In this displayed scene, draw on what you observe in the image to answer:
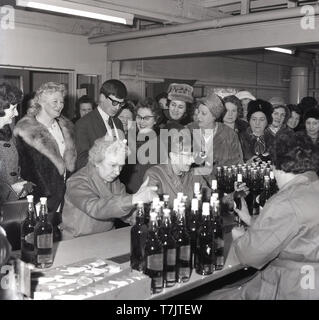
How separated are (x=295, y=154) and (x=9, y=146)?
2.01m

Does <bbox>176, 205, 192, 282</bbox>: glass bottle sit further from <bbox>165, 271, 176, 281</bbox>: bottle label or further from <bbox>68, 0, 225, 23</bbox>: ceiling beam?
<bbox>68, 0, 225, 23</bbox>: ceiling beam

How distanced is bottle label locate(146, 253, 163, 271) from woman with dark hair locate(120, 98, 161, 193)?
157 centimetres

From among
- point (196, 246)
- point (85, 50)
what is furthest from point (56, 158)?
point (85, 50)

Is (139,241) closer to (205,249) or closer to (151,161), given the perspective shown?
(205,249)

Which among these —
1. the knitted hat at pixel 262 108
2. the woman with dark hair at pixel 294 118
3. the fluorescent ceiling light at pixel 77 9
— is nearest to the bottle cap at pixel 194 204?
the knitted hat at pixel 262 108

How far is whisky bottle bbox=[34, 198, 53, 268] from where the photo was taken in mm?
1936

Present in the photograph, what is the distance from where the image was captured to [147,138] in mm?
3354

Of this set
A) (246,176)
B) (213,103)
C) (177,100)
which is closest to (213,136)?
(213,103)

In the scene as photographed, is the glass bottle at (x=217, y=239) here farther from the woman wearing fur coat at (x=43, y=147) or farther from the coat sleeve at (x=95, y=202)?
the woman wearing fur coat at (x=43, y=147)

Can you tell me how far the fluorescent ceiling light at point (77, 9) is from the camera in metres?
3.78

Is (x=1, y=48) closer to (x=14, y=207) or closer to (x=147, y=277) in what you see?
(x=14, y=207)

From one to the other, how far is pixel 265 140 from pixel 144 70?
3.74m

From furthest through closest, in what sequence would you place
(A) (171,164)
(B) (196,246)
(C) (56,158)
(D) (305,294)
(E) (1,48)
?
(E) (1,48) → (C) (56,158) → (A) (171,164) → (B) (196,246) → (D) (305,294)

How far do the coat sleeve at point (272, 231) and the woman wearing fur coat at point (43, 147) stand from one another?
1.79m
